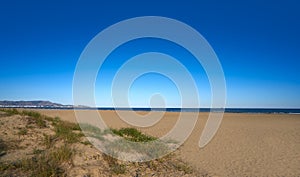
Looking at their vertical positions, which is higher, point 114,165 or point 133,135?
point 133,135

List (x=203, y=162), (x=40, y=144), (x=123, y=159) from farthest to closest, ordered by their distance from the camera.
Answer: (x=203, y=162) → (x=40, y=144) → (x=123, y=159)

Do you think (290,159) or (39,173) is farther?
(290,159)

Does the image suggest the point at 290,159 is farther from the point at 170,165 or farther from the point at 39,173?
the point at 39,173

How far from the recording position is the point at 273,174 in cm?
949

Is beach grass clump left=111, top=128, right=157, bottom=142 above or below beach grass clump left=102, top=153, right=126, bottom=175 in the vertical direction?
above

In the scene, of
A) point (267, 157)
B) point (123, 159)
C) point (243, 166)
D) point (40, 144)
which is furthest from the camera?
point (267, 157)

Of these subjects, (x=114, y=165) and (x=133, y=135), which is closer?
(x=114, y=165)

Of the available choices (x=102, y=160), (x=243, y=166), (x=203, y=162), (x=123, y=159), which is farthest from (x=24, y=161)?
(x=243, y=166)

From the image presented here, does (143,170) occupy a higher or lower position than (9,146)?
lower

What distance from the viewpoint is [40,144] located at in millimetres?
9367

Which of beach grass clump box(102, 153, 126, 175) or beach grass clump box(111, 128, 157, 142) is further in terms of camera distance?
beach grass clump box(111, 128, 157, 142)

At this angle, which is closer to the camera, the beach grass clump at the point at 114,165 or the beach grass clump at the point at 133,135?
the beach grass clump at the point at 114,165

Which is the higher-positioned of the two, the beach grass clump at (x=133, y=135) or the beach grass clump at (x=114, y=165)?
the beach grass clump at (x=133, y=135)

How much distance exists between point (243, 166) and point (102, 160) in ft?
17.7
